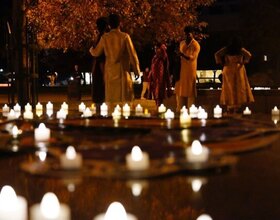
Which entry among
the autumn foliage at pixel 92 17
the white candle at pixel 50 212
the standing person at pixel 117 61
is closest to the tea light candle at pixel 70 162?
the white candle at pixel 50 212

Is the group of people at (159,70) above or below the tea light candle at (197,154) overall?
above

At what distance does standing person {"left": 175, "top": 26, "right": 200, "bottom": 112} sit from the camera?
13859mm

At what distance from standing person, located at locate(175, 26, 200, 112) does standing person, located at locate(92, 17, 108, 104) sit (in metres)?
2.07

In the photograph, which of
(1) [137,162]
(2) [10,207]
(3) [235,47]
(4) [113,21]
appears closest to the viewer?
(2) [10,207]

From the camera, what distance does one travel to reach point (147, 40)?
2667 centimetres

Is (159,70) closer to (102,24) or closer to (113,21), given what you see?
(102,24)

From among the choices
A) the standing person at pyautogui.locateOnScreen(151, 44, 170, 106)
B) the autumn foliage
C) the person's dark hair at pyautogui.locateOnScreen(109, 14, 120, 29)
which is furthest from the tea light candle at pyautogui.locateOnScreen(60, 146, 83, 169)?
the autumn foliage

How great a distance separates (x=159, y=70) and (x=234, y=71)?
209 cm

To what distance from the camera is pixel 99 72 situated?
41.0 feet

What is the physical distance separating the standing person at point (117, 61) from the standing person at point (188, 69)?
2.00 metres

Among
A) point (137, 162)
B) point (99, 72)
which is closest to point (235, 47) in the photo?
point (99, 72)

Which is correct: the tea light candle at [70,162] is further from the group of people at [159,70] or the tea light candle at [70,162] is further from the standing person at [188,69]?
the standing person at [188,69]

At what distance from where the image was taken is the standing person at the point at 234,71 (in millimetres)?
14031

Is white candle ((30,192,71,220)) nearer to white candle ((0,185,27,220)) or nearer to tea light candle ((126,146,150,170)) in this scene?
white candle ((0,185,27,220))
